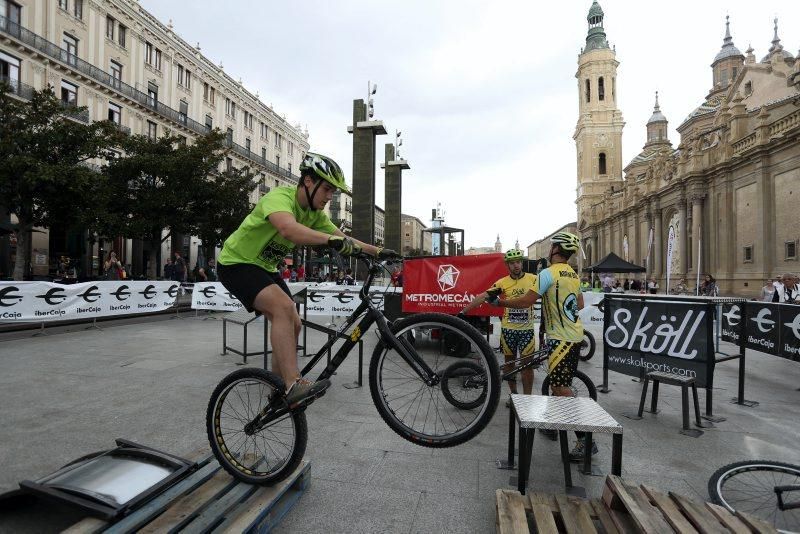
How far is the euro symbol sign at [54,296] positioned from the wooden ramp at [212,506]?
10.8 meters

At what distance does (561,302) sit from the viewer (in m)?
4.81

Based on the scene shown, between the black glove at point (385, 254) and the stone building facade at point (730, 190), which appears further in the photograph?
the stone building facade at point (730, 190)

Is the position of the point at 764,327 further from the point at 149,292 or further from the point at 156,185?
the point at 156,185

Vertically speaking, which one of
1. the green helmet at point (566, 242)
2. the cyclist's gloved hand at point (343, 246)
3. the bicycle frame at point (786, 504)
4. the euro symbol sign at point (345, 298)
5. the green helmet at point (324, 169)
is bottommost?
the bicycle frame at point (786, 504)

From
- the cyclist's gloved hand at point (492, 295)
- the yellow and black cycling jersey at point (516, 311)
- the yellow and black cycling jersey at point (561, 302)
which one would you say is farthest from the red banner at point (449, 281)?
the yellow and black cycling jersey at point (561, 302)

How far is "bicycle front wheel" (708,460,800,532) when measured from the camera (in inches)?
131

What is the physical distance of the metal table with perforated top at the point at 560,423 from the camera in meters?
3.19

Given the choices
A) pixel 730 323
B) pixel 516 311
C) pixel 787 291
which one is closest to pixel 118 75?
pixel 516 311

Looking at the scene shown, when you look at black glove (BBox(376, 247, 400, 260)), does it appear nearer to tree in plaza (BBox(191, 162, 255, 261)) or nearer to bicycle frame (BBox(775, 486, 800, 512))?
bicycle frame (BBox(775, 486, 800, 512))

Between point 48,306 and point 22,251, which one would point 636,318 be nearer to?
point 48,306

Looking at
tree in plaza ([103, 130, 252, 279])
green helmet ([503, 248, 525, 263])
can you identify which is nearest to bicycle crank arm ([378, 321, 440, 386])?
green helmet ([503, 248, 525, 263])

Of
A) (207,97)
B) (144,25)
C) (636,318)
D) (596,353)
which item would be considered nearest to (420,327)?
(636,318)

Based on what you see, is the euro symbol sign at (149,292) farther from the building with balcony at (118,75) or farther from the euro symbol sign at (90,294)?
the building with balcony at (118,75)

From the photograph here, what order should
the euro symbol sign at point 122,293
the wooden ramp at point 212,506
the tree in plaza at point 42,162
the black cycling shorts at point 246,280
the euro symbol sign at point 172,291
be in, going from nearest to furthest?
the wooden ramp at point 212,506, the black cycling shorts at point 246,280, the euro symbol sign at point 122,293, the euro symbol sign at point 172,291, the tree in plaza at point 42,162
